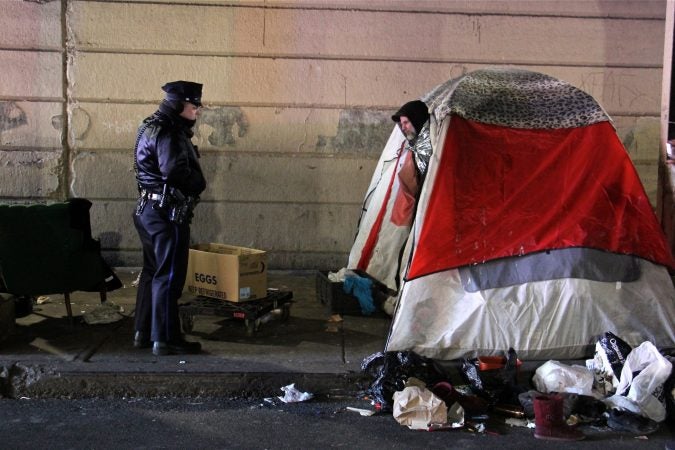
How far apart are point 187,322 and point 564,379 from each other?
9.01 ft

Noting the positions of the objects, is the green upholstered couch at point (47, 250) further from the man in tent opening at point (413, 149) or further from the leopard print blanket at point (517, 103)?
the leopard print blanket at point (517, 103)

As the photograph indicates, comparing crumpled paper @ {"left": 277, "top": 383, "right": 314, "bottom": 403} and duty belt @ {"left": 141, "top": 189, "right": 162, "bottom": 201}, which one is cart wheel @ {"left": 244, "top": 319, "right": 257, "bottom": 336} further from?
duty belt @ {"left": 141, "top": 189, "right": 162, "bottom": 201}

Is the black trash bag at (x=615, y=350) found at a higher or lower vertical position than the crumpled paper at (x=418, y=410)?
higher

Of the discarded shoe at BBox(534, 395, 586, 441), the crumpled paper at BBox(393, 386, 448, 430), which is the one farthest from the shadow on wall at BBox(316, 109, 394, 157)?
the discarded shoe at BBox(534, 395, 586, 441)

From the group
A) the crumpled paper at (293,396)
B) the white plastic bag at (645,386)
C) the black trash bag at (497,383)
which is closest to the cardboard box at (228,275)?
the crumpled paper at (293,396)

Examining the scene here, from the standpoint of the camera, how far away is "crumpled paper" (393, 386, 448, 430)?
175 inches

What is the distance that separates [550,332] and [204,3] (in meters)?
4.62

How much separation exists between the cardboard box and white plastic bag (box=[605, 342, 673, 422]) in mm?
2611

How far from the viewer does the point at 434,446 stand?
4207mm

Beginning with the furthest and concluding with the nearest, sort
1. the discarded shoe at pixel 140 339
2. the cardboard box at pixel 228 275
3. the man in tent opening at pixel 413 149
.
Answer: the man in tent opening at pixel 413 149, the cardboard box at pixel 228 275, the discarded shoe at pixel 140 339

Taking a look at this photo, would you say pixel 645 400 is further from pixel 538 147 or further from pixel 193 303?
pixel 193 303

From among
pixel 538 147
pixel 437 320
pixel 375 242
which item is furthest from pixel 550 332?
pixel 375 242

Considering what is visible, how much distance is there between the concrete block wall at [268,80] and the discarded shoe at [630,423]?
3.89m

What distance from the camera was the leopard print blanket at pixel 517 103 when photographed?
5.51 metres
